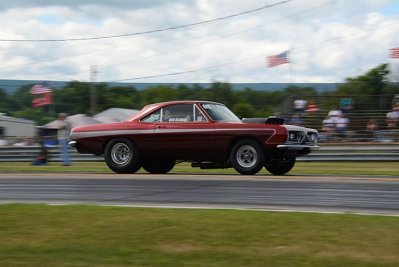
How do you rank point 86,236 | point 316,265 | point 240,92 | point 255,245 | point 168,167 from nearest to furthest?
1. point 316,265
2. point 255,245
3. point 86,236
4. point 168,167
5. point 240,92

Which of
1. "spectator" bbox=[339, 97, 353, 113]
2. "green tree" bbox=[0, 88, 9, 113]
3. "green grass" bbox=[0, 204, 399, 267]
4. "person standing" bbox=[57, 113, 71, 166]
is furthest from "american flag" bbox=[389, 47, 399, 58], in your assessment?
"green tree" bbox=[0, 88, 9, 113]

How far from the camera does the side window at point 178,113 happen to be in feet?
49.0

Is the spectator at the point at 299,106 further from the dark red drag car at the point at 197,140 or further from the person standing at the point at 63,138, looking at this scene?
the dark red drag car at the point at 197,140

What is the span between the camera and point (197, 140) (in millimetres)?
14695

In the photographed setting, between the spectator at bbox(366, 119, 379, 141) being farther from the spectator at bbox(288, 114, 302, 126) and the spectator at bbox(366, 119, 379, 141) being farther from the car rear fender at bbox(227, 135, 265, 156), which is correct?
the car rear fender at bbox(227, 135, 265, 156)

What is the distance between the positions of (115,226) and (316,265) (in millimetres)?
2353

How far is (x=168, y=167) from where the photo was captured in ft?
52.9

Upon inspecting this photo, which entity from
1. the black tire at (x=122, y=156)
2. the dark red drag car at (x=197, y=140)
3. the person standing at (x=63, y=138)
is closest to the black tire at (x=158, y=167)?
the dark red drag car at (x=197, y=140)

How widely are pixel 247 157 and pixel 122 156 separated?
2885 millimetres

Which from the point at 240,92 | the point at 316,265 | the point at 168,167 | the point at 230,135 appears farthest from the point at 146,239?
the point at 240,92

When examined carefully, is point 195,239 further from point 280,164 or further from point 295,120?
point 295,120

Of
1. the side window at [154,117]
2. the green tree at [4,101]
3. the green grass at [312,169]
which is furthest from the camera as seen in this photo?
the green tree at [4,101]

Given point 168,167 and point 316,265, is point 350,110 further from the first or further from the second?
point 316,265

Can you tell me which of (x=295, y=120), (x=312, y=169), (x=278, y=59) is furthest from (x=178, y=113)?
(x=278, y=59)
